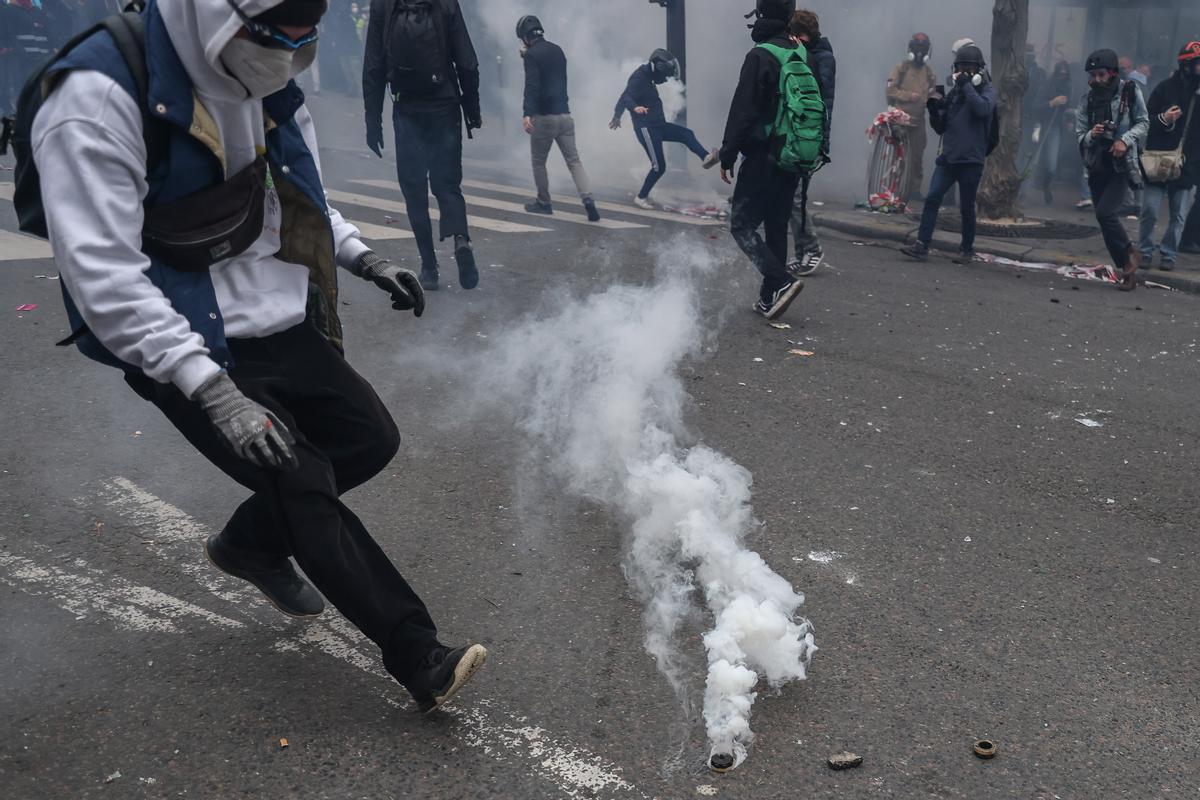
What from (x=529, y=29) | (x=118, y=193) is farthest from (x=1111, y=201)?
(x=118, y=193)

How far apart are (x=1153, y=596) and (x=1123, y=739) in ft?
3.11

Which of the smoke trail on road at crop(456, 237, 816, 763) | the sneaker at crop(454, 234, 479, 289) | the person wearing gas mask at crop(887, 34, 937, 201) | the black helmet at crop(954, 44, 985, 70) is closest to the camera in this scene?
the smoke trail on road at crop(456, 237, 816, 763)

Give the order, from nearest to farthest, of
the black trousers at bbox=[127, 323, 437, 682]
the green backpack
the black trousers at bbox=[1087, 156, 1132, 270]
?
the black trousers at bbox=[127, 323, 437, 682] < the green backpack < the black trousers at bbox=[1087, 156, 1132, 270]

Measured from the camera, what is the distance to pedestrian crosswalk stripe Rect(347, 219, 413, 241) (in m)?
9.55

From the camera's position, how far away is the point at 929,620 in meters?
3.38

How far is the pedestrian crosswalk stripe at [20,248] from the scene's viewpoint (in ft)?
26.0

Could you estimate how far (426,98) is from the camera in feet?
23.8

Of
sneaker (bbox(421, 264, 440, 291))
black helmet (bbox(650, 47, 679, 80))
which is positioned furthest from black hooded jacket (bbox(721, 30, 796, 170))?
black helmet (bbox(650, 47, 679, 80))

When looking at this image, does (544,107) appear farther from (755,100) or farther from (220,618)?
(220,618)

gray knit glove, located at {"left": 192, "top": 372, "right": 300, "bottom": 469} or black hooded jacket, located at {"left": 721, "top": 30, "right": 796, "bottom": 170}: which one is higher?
black hooded jacket, located at {"left": 721, "top": 30, "right": 796, "bottom": 170}

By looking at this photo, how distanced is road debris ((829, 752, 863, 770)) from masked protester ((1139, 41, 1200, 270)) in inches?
315

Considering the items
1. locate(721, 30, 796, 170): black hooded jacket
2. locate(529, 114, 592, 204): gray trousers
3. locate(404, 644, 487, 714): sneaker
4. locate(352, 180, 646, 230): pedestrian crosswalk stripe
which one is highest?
locate(721, 30, 796, 170): black hooded jacket

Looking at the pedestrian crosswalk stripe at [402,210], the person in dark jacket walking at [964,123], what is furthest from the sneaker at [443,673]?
the person in dark jacket walking at [964,123]

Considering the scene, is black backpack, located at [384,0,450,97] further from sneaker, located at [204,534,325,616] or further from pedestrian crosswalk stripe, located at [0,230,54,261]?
sneaker, located at [204,534,325,616]
